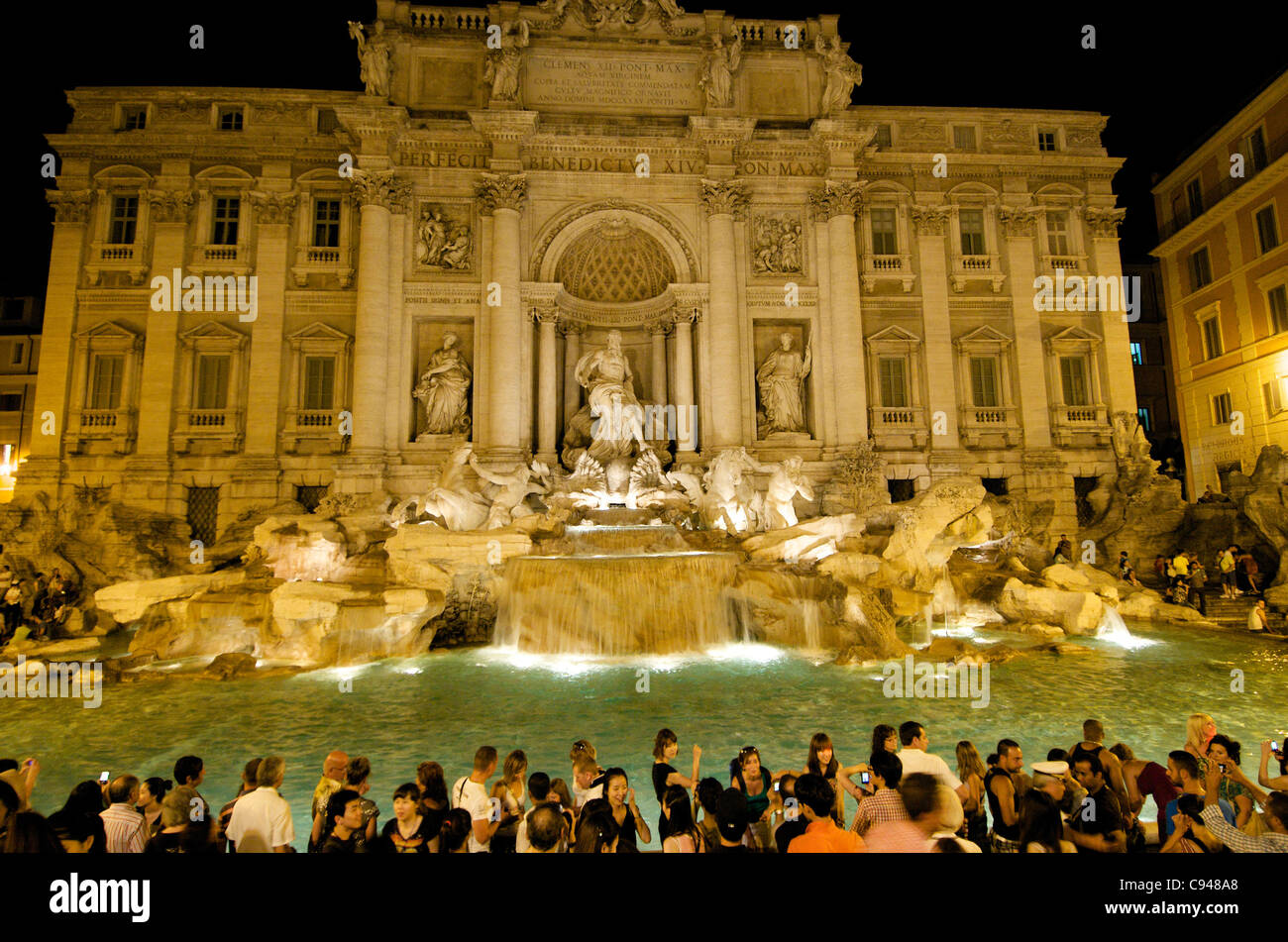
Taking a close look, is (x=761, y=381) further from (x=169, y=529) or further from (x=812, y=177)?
(x=169, y=529)

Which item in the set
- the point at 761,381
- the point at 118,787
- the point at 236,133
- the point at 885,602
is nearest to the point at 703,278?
the point at 761,381

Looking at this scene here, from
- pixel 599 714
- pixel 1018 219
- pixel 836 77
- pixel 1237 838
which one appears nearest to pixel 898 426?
pixel 1018 219

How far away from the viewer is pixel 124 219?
1977cm

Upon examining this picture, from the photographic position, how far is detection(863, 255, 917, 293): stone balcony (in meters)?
20.5

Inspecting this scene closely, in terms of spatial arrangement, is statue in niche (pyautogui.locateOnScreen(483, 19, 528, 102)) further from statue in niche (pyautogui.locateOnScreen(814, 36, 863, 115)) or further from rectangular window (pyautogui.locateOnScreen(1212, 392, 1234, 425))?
rectangular window (pyautogui.locateOnScreen(1212, 392, 1234, 425))

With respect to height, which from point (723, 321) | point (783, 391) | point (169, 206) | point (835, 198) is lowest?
point (783, 391)

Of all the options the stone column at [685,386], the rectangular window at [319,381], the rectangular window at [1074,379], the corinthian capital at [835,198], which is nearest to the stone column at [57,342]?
the rectangular window at [319,381]

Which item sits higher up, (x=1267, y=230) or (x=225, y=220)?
(x=225, y=220)

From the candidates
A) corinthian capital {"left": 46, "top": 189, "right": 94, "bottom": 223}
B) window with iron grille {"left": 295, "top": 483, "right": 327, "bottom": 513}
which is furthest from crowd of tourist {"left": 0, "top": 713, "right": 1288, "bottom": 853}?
corinthian capital {"left": 46, "top": 189, "right": 94, "bottom": 223}

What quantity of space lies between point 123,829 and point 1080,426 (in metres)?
23.8

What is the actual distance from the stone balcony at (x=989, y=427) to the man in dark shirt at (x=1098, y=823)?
18432mm

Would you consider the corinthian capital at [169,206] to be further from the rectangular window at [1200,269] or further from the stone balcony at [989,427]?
the rectangular window at [1200,269]

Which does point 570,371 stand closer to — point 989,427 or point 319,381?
point 319,381

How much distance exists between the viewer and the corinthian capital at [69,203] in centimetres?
1927
